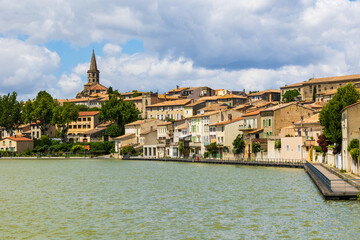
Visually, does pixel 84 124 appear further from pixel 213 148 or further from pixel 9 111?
pixel 213 148

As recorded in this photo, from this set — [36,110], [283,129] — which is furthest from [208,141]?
[36,110]

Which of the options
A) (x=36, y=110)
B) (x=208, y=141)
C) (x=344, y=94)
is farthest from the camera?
(x=36, y=110)

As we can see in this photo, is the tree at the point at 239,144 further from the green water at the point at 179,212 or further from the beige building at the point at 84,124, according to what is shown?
the beige building at the point at 84,124

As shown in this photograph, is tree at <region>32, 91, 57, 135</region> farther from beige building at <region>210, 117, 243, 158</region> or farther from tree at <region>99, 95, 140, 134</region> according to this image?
beige building at <region>210, 117, 243, 158</region>

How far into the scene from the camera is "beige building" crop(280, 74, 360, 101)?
143 m

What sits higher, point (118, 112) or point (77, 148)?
point (118, 112)

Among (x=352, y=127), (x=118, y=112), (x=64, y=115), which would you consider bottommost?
(x=352, y=127)

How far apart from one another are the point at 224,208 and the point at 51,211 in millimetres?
11390

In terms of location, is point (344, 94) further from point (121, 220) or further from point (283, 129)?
point (121, 220)

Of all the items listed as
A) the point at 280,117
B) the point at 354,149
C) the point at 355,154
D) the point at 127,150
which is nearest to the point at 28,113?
the point at 127,150

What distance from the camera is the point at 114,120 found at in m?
139

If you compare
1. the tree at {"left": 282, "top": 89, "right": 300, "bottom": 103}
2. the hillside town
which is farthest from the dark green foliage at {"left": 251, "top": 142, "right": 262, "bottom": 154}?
the tree at {"left": 282, "top": 89, "right": 300, "bottom": 103}

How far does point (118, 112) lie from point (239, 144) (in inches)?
2169

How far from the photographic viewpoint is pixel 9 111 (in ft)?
472
